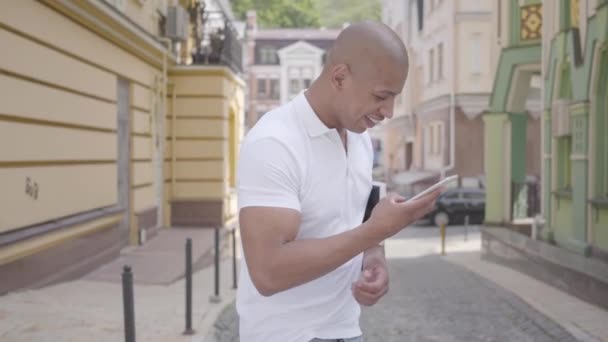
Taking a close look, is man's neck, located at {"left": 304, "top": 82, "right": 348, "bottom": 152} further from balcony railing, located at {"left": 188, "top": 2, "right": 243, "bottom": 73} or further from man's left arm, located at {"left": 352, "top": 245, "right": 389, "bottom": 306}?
balcony railing, located at {"left": 188, "top": 2, "right": 243, "bottom": 73}

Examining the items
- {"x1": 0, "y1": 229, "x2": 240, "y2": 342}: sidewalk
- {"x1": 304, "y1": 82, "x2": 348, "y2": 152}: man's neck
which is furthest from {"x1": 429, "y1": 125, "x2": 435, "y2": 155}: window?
{"x1": 304, "y1": 82, "x2": 348, "y2": 152}: man's neck

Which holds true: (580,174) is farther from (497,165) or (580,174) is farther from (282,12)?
(282,12)

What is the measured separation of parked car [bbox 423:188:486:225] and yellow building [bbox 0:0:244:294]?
10.5 meters

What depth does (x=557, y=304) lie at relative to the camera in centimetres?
929

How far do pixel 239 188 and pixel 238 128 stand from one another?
20.6 m

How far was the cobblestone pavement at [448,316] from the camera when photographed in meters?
7.57

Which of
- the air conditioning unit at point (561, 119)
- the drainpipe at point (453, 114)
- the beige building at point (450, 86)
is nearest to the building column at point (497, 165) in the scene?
the air conditioning unit at point (561, 119)

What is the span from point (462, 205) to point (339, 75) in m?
25.2

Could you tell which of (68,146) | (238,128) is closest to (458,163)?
(238,128)

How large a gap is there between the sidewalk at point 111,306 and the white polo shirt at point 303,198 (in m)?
4.36

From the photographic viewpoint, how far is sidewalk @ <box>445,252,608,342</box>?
764cm

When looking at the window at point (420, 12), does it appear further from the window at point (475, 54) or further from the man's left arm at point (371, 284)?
Answer: the man's left arm at point (371, 284)

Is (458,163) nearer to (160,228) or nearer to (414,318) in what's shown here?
(160,228)

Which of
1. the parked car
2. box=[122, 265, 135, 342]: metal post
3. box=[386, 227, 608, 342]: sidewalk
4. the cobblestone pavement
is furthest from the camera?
the parked car
